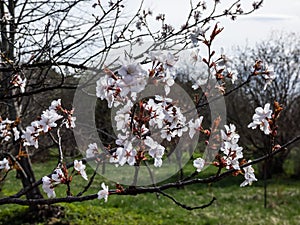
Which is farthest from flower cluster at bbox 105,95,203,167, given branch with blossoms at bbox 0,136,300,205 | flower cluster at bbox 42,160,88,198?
flower cluster at bbox 42,160,88,198

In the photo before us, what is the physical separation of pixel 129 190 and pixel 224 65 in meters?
0.86

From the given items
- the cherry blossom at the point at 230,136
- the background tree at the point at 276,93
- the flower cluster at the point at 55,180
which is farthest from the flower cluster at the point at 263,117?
the background tree at the point at 276,93

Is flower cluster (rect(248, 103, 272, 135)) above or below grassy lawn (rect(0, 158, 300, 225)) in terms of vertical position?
above

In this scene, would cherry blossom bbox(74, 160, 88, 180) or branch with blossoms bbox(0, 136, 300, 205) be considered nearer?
branch with blossoms bbox(0, 136, 300, 205)

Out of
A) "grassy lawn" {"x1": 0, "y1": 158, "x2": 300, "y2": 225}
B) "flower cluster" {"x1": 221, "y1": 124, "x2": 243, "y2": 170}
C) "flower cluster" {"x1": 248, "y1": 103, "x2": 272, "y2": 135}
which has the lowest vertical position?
"grassy lawn" {"x1": 0, "y1": 158, "x2": 300, "y2": 225}

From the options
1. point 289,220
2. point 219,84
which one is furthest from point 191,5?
point 289,220

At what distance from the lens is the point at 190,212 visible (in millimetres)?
7449

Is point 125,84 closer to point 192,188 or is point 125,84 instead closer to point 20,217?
point 20,217

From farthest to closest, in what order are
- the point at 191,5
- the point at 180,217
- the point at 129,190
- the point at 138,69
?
the point at 180,217
the point at 191,5
the point at 129,190
the point at 138,69

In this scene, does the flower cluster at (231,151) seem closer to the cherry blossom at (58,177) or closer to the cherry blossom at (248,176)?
the cherry blossom at (248,176)

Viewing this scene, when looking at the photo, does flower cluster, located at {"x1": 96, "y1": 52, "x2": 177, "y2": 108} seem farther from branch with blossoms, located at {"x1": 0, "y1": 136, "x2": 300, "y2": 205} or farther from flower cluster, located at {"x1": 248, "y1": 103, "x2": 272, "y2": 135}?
flower cluster, located at {"x1": 248, "y1": 103, "x2": 272, "y2": 135}

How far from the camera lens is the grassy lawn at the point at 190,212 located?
20.8 ft

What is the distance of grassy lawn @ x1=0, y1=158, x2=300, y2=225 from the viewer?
6344mm

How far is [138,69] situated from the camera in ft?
4.37
